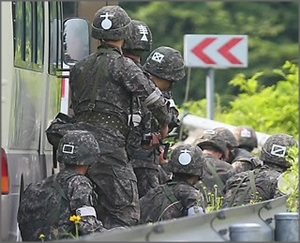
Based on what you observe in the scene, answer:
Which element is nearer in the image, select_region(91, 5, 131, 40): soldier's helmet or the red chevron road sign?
select_region(91, 5, 131, 40): soldier's helmet

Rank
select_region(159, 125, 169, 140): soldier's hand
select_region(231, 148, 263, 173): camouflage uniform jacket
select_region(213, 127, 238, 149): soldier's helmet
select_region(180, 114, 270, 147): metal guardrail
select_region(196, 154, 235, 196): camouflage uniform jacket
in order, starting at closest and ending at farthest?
select_region(159, 125, 169, 140): soldier's hand, select_region(196, 154, 235, 196): camouflage uniform jacket, select_region(231, 148, 263, 173): camouflage uniform jacket, select_region(213, 127, 238, 149): soldier's helmet, select_region(180, 114, 270, 147): metal guardrail

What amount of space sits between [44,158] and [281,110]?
9634mm

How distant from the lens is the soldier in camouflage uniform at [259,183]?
A: 1316 cm

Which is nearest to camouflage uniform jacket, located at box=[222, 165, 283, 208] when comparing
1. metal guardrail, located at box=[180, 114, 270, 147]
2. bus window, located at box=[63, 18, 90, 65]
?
bus window, located at box=[63, 18, 90, 65]

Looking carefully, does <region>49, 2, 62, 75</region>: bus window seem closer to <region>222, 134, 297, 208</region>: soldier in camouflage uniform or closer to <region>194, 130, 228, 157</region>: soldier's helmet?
<region>222, 134, 297, 208</region>: soldier in camouflage uniform

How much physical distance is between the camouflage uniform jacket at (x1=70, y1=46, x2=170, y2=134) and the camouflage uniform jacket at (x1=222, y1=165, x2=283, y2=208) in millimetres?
1448

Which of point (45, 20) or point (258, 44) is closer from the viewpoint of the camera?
point (45, 20)

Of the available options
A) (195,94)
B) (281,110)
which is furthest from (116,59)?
(195,94)

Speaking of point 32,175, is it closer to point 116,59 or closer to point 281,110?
point 116,59

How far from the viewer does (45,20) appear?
12648mm

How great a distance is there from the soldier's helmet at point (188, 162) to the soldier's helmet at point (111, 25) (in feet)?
3.97

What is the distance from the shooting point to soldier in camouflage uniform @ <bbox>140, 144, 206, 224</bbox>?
1224 cm

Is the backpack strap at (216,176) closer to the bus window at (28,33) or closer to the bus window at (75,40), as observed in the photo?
the bus window at (75,40)

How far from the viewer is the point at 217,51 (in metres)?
20.5
